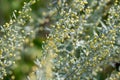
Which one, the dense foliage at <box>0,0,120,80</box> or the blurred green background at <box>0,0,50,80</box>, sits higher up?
the blurred green background at <box>0,0,50,80</box>

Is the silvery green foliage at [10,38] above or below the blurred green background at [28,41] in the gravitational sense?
below

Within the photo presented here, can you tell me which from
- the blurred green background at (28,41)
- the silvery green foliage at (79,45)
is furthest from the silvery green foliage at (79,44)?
the blurred green background at (28,41)

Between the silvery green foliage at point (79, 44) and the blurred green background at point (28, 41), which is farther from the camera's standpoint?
Answer: the blurred green background at point (28, 41)

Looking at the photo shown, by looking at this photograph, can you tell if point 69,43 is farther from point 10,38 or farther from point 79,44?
point 10,38

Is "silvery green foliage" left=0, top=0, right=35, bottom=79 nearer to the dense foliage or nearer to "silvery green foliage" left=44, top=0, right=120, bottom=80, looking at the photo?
the dense foliage

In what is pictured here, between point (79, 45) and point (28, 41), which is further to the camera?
point (28, 41)

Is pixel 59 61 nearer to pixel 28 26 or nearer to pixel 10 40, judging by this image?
pixel 10 40

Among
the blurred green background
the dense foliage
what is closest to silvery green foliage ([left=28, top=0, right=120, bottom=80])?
the dense foliage

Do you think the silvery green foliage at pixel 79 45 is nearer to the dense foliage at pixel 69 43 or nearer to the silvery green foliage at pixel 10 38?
the dense foliage at pixel 69 43

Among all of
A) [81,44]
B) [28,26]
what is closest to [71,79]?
[81,44]

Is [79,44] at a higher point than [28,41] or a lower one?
lower

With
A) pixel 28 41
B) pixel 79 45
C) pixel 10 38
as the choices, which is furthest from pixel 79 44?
pixel 28 41
